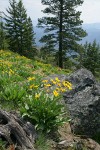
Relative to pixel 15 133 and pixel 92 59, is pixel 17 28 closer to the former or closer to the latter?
pixel 92 59

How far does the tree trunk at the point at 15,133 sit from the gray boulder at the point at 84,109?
1985 millimetres

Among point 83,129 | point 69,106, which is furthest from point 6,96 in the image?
point 83,129

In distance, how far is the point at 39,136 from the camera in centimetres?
664

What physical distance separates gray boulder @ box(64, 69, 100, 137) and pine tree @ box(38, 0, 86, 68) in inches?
1019

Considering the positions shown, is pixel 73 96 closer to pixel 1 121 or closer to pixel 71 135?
pixel 71 135

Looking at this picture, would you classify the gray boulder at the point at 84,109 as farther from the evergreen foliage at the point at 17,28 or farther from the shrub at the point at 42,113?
the evergreen foliage at the point at 17,28

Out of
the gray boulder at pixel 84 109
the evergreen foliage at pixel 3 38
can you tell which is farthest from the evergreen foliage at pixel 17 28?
the gray boulder at pixel 84 109

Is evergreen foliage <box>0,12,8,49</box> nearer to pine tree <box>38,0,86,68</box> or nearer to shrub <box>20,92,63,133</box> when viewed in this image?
pine tree <box>38,0,86,68</box>

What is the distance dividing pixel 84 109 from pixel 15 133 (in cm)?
285

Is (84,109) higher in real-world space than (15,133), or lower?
lower

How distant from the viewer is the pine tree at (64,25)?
34719 mm

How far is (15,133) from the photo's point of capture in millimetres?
6062

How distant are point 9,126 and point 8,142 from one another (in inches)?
14.1

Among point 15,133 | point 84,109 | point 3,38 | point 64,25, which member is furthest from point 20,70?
point 3,38
